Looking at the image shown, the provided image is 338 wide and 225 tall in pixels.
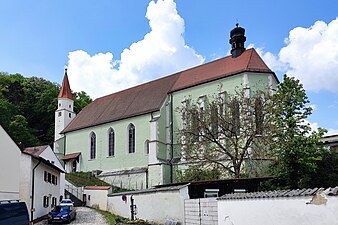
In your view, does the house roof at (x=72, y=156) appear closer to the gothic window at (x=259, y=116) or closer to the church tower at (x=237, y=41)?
the church tower at (x=237, y=41)

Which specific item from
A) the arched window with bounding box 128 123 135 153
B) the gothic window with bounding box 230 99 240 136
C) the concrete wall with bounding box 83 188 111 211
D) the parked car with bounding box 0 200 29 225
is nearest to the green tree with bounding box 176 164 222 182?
the gothic window with bounding box 230 99 240 136

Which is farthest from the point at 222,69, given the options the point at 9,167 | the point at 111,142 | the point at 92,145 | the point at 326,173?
the point at 9,167

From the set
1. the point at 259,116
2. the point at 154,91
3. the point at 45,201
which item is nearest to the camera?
the point at 45,201

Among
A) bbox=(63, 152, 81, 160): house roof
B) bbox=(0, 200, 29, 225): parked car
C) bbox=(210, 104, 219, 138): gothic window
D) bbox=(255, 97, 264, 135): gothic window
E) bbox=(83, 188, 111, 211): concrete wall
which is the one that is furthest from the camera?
bbox=(63, 152, 81, 160): house roof

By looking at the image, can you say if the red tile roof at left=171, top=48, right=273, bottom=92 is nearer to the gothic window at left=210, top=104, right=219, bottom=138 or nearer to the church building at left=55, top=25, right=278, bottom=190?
the church building at left=55, top=25, right=278, bottom=190

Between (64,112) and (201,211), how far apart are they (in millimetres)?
45133

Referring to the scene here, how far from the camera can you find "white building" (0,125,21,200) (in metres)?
22.9

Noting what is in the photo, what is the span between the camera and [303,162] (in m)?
25.8

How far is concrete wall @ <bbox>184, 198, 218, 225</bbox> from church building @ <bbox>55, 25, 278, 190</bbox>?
1986 centimetres

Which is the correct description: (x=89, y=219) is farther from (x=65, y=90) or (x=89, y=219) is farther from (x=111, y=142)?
(x=65, y=90)

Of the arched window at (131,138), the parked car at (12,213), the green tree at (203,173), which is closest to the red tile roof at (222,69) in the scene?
the arched window at (131,138)

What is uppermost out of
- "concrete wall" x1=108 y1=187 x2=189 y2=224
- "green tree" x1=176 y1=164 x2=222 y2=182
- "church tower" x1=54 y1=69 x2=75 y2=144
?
"church tower" x1=54 y1=69 x2=75 y2=144

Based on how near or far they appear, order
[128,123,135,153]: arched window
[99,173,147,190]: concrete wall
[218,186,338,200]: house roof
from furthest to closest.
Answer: [128,123,135,153]: arched window < [99,173,147,190]: concrete wall < [218,186,338,200]: house roof

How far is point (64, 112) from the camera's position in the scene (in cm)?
5797
